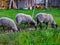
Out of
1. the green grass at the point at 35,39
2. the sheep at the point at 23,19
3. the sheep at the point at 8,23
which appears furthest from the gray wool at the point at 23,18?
the green grass at the point at 35,39

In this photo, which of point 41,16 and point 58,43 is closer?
point 58,43

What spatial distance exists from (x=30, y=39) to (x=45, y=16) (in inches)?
236

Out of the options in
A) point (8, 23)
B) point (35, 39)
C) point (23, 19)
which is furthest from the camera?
point (23, 19)

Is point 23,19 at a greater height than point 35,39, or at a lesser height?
lesser

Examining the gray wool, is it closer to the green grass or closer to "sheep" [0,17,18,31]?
"sheep" [0,17,18,31]

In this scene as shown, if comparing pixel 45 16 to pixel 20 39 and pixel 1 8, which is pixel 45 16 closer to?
pixel 20 39

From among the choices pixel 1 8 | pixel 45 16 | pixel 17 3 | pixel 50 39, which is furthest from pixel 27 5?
pixel 50 39

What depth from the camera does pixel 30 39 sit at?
941cm

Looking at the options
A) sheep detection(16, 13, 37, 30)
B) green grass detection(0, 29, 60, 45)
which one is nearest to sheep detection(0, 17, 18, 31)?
sheep detection(16, 13, 37, 30)

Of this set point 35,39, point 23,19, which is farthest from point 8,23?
point 35,39

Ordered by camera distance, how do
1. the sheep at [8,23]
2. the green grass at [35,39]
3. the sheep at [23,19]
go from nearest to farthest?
1. the green grass at [35,39]
2. the sheep at [8,23]
3. the sheep at [23,19]

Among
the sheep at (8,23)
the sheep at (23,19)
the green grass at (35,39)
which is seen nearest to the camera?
the green grass at (35,39)

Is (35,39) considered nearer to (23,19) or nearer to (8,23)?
(8,23)

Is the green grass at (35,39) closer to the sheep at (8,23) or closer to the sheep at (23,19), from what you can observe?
the sheep at (8,23)
